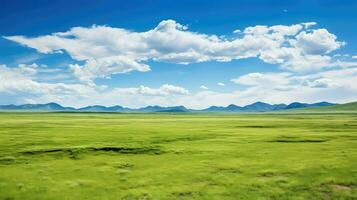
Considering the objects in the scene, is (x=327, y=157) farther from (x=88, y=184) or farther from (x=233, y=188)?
(x=88, y=184)

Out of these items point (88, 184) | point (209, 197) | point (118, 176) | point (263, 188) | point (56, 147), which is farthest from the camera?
point (56, 147)

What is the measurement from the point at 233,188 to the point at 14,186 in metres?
22.2

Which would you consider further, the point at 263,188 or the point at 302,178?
the point at 302,178

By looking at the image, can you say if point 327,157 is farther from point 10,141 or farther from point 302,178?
point 10,141

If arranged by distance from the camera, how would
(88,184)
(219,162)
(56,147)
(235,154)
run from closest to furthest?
(88,184) < (219,162) < (235,154) < (56,147)

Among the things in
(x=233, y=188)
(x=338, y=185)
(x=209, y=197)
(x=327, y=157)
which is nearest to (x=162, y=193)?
(x=209, y=197)

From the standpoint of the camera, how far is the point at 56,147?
55500mm

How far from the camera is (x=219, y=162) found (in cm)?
4469

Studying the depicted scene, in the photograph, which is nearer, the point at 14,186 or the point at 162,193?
the point at 162,193

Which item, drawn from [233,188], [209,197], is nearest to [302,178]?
[233,188]

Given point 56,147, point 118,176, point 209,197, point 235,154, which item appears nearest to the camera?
point 209,197

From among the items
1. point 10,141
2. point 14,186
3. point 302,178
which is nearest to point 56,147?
point 10,141

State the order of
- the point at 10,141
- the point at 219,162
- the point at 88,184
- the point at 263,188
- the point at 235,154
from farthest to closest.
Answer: the point at 10,141 < the point at 235,154 < the point at 219,162 < the point at 88,184 < the point at 263,188

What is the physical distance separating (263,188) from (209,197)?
19.2ft
